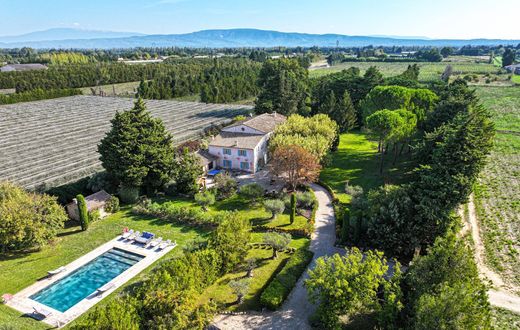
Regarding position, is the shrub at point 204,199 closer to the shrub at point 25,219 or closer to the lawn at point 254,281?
the lawn at point 254,281

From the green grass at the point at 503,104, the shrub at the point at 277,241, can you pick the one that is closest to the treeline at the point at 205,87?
the green grass at the point at 503,104

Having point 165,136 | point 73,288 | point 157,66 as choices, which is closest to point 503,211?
point 165,136

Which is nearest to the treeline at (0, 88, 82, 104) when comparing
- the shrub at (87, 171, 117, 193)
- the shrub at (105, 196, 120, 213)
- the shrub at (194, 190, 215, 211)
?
the shrub at (87, 171, 117, 193)

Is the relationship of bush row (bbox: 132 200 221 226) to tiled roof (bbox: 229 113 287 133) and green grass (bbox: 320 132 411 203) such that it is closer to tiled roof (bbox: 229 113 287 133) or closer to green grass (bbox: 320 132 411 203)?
green grass (bbox: 320 132 411 203)

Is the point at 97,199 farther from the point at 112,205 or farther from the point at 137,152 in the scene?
the point at 137,152

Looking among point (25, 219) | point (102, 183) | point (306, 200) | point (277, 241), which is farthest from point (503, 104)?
point (25, 219)

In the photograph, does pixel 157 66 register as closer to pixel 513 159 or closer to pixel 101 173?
pixel 101 173
